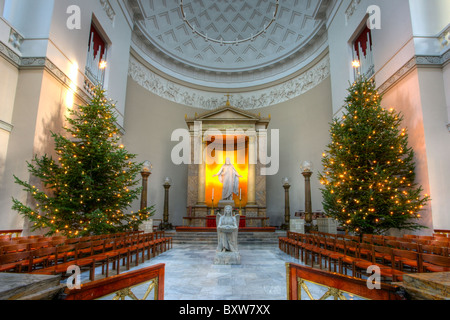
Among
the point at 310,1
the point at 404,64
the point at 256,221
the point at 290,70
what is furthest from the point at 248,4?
the point at 256,221

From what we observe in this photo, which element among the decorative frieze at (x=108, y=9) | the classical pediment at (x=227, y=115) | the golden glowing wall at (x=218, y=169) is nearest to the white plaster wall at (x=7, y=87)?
the decorative frieze at (x=108, y=9)

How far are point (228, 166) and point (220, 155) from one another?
2.03m

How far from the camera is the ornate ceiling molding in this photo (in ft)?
51.7

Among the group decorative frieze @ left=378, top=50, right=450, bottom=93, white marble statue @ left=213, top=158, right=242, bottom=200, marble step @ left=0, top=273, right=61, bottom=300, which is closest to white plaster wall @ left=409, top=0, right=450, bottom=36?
decorative frieze @ left=378, top=50, right=450, bottom=93

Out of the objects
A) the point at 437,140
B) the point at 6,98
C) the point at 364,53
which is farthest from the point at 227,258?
the point at 364,53

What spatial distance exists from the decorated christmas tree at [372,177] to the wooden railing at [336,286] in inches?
227

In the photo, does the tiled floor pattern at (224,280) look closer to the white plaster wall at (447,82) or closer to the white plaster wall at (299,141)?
the white plaster wall at (447,82)

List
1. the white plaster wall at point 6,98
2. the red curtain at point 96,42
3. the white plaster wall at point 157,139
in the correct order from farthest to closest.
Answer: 1. the white plaster wall at point 157,139
2. the red curtain at point 96,42
3. the white plaster wall at point 6,98

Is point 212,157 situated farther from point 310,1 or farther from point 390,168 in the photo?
point 310,1

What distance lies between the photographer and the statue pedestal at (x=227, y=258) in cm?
629

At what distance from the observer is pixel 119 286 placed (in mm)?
1985

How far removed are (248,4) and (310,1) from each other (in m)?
4.82
